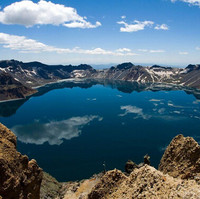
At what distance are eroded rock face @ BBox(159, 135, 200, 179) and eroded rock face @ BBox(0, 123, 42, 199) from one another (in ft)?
112

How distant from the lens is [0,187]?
37.2 meters

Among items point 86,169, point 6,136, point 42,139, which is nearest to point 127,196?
point 6,136

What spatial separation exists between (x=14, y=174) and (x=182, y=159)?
40189 millimetres

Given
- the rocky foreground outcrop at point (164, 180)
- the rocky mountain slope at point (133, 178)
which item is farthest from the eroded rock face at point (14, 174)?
the rocky foreground outcrop at point (164, 180)

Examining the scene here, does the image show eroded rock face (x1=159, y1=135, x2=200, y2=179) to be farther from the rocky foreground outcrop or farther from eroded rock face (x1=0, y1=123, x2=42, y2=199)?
eroded rock face (x1=0, y1=123, x2=42, y2=199)

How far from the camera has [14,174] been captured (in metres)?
40.8

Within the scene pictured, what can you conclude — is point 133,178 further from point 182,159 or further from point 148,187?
point 182,159

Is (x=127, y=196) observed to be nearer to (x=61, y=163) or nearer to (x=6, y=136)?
(x=6, y=136)

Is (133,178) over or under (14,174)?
over

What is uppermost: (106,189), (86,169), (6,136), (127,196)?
(6,136)

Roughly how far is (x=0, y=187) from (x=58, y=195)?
58814mm

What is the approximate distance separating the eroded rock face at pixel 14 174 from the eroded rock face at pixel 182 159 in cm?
3428

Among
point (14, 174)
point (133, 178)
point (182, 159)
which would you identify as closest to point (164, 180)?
point (133, 178)

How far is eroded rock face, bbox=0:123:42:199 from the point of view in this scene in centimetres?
3812
